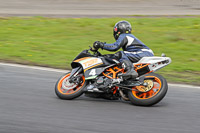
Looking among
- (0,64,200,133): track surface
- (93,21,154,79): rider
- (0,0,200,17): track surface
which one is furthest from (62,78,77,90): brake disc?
(0,0,200,17): track surface

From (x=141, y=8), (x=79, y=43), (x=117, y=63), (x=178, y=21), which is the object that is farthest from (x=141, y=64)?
(x=141, y=8)

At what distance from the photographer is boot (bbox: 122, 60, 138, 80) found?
6.44 m

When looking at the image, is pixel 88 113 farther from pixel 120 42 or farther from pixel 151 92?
pixel 120 42

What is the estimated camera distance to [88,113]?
6.07 m

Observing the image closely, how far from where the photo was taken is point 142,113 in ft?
20.0

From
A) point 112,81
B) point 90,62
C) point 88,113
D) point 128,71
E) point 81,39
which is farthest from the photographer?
point 81,39

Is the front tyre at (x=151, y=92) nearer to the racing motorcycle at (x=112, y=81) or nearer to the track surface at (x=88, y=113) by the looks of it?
the racing motorcycle at (x=112, y=81)

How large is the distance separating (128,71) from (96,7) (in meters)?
18.2

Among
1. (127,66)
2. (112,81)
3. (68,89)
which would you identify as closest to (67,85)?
(68,89)

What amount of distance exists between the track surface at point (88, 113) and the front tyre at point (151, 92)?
12 centimetres

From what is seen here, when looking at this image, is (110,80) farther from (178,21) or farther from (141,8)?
(141,8)

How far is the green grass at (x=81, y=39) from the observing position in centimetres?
1030

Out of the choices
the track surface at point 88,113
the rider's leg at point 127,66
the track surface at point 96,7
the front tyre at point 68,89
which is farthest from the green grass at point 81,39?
the track surface at point 96,7

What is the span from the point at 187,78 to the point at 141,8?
15691mm
